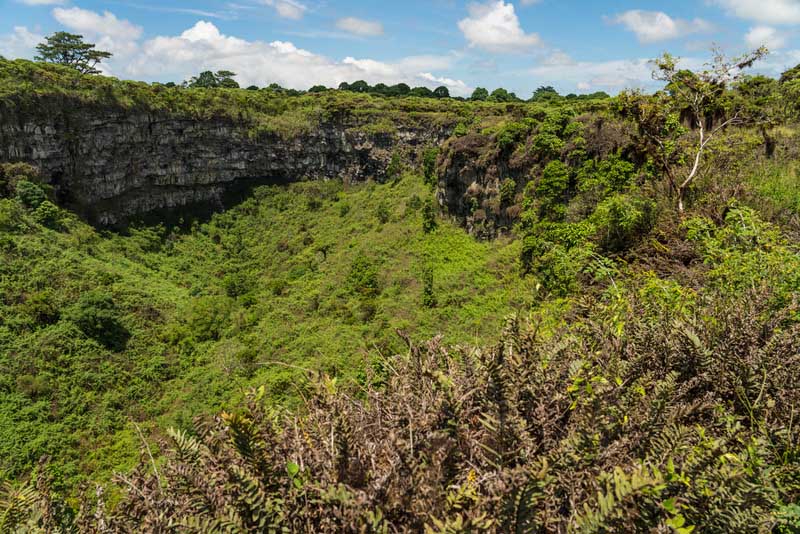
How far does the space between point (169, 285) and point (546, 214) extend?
31.4 metres

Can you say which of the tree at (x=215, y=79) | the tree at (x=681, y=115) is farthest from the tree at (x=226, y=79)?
→ the tree at (x=681, y=115)

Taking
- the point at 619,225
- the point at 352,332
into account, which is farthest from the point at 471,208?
the point at 619,225

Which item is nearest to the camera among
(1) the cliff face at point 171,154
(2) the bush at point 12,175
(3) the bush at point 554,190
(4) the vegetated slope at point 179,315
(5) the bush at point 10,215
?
(3) the bush at point 554,190

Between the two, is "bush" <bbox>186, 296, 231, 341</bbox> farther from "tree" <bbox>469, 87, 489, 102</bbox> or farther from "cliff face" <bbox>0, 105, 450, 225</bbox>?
"tree" <bbox>469, 87, 489, 102</bbox>

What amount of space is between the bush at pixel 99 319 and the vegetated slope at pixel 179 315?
79mm

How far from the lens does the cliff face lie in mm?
36250

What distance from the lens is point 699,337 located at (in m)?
3.09

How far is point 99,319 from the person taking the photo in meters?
26.5

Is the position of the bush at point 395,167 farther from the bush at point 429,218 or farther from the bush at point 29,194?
the bush at point 29,194

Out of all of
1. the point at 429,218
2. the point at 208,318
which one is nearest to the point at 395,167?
the point at 429,218

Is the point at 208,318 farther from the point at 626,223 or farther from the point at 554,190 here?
the point at 626,223

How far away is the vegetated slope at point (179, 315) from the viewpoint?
2062 centimetres

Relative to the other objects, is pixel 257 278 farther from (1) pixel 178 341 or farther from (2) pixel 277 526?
(2) pixel 277 526

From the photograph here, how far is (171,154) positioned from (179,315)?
2240cm
